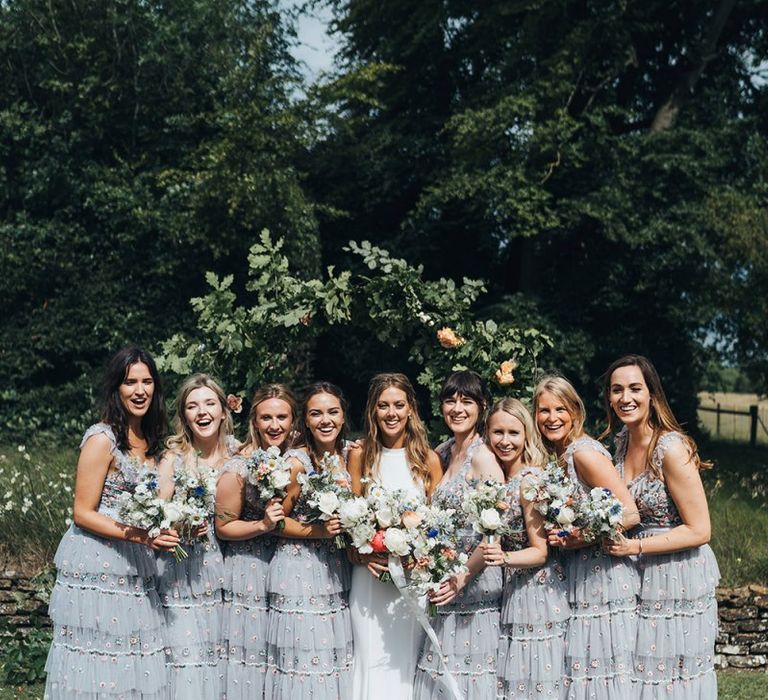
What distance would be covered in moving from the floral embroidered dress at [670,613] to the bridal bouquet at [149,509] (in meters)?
2.39

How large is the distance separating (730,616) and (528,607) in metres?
3.70

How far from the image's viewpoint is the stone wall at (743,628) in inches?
302

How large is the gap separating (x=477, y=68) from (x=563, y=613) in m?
14.4

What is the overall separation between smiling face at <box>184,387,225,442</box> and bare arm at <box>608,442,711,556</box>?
228cm

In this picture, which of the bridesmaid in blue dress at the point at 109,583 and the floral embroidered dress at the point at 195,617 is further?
the floral embroidered dress at the point at 195,617

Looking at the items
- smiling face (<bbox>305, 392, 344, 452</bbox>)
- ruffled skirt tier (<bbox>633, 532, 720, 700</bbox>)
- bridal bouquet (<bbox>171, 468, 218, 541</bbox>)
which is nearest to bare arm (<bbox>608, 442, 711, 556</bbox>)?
ruffled skirt tier (<bbox>633, 532, 720, 700</bbox>)

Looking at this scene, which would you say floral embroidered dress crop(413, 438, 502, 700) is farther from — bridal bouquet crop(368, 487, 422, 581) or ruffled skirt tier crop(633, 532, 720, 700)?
ruffled skirt tier crop(633, 532, 720, 700)

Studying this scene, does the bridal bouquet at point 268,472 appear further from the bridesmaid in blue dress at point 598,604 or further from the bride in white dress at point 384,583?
the bridesmaid in blue dress at point 598,604

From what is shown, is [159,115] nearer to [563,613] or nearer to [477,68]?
[477,68]

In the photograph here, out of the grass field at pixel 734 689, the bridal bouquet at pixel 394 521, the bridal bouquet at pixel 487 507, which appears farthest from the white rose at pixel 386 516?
the grass field at pixel 734 689

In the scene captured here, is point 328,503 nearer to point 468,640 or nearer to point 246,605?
point 246,605

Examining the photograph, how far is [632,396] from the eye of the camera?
491 centimetres

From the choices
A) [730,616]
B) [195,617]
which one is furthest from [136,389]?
[730,616]

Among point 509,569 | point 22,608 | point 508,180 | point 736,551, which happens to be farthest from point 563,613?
point 508,180
